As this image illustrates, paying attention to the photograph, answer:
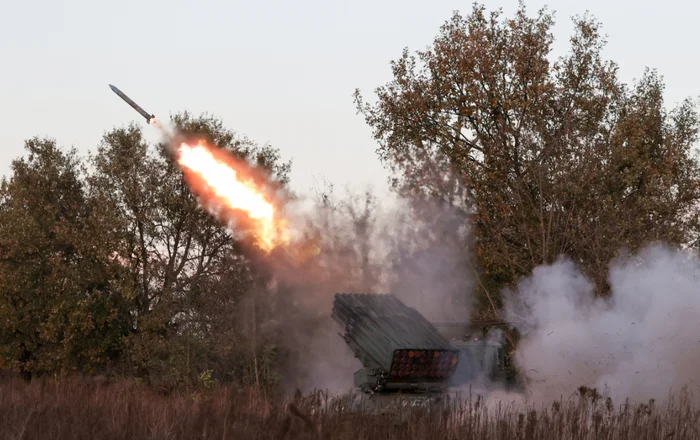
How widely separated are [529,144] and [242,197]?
951 cm

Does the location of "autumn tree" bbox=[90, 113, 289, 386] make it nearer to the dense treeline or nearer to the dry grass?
the dense treeline

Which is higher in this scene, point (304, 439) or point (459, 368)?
point (459, 368)

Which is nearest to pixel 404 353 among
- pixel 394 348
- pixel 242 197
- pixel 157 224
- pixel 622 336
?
pixel 394 348

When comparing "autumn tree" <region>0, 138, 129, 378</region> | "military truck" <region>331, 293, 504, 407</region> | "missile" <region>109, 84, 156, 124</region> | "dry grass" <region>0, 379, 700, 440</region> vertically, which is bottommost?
"dry grass" <region>0, 379, 700, 440</region>

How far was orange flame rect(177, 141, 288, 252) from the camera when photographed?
1118 inches

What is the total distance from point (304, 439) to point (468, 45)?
27.5 m

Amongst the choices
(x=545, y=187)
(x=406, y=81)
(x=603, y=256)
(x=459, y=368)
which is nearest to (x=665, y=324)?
(x=459, y=368)

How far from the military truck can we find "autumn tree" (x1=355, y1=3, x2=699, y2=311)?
7397 mm

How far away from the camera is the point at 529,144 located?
99.7 ft

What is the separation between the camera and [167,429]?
10109mm

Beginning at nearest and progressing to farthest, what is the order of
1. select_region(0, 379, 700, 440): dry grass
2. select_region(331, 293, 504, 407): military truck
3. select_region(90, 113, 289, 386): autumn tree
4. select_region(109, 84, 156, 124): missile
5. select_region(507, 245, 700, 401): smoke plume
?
select_region(0, 379, 700, 440): dry grass
select_region(507, 245, 700, 401): smoke plume
select_region(331, 293, 504, 407): military truck
select_region(109, 84, 156, 124): missile
select_region(90, 113, 289, 386): autumn tree

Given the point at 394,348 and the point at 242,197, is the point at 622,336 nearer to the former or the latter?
the point at 394,348

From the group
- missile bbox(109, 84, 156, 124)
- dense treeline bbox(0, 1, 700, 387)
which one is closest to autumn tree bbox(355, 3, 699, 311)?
dense treeline bbox(0, 1, 700, 387)

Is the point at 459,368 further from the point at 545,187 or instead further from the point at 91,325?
the point at 91,325
